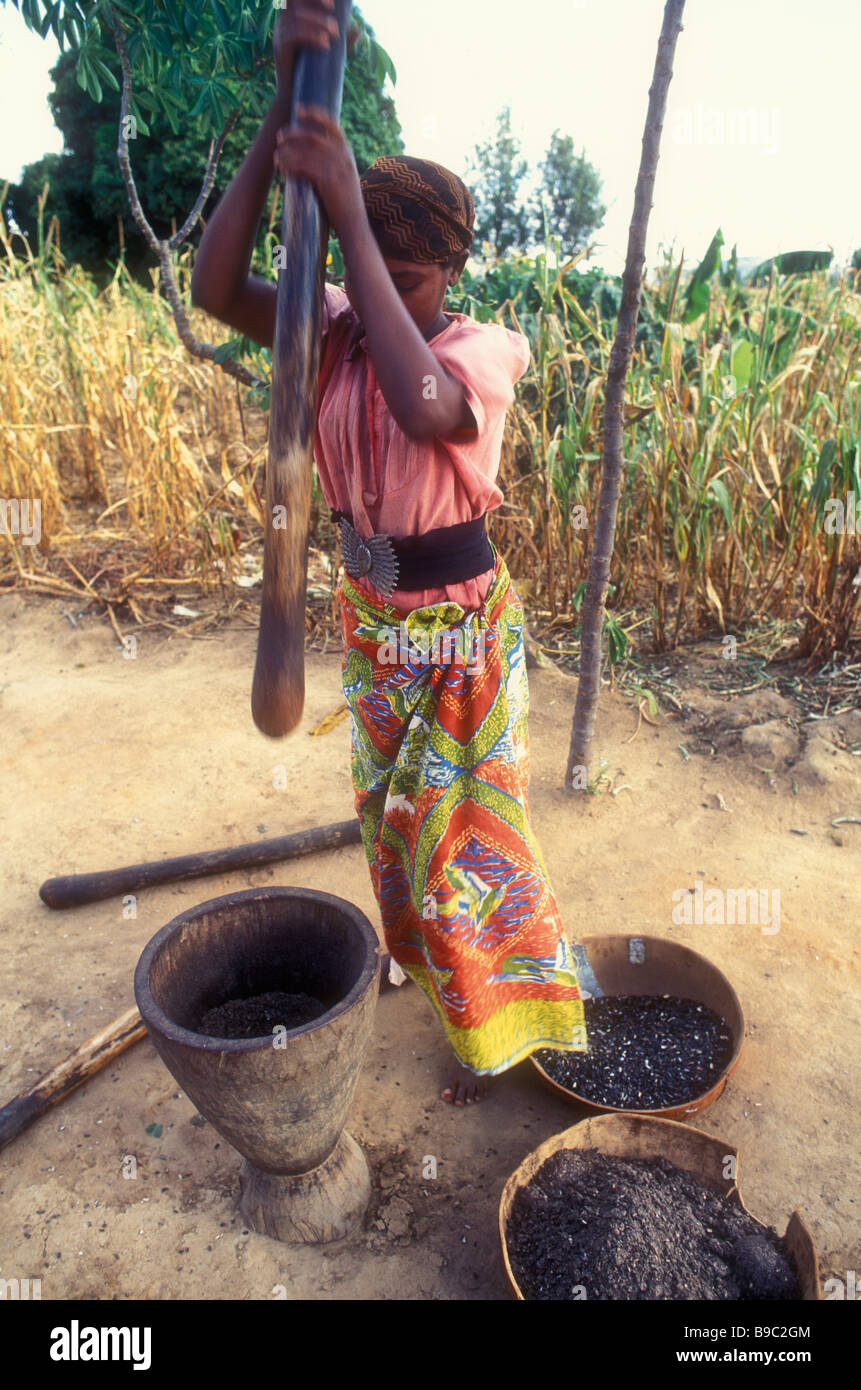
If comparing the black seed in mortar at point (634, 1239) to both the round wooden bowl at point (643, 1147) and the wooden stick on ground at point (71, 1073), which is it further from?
the wooden stick on ground at point (71, 1073)

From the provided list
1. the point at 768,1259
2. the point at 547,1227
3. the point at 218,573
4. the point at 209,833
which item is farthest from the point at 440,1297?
the point at 218,573

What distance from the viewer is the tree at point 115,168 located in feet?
29.5

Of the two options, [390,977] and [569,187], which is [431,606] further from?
[569,187]

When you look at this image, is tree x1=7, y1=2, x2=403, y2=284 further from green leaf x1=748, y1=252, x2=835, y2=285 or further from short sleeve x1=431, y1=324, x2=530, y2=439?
short sleeve x1=431, y1=324, x2=530, y2=439

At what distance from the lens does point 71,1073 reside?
180 centimetres

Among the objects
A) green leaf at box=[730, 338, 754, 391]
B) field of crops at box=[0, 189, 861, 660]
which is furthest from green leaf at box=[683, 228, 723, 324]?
green leaf at box=[730, 338, 754, 391]

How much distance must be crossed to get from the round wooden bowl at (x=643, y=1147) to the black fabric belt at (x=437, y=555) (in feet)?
3.30

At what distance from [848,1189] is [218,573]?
11.6 feet

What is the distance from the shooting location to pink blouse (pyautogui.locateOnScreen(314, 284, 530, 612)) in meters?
1.32

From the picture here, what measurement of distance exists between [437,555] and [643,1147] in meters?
1.14

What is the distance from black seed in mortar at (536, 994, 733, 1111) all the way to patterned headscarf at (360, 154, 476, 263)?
1.57 m

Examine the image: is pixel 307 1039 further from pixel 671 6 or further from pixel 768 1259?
pixel 671 6

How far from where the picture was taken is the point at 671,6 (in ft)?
6.36

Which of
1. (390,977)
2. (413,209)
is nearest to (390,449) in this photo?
(413,209)
